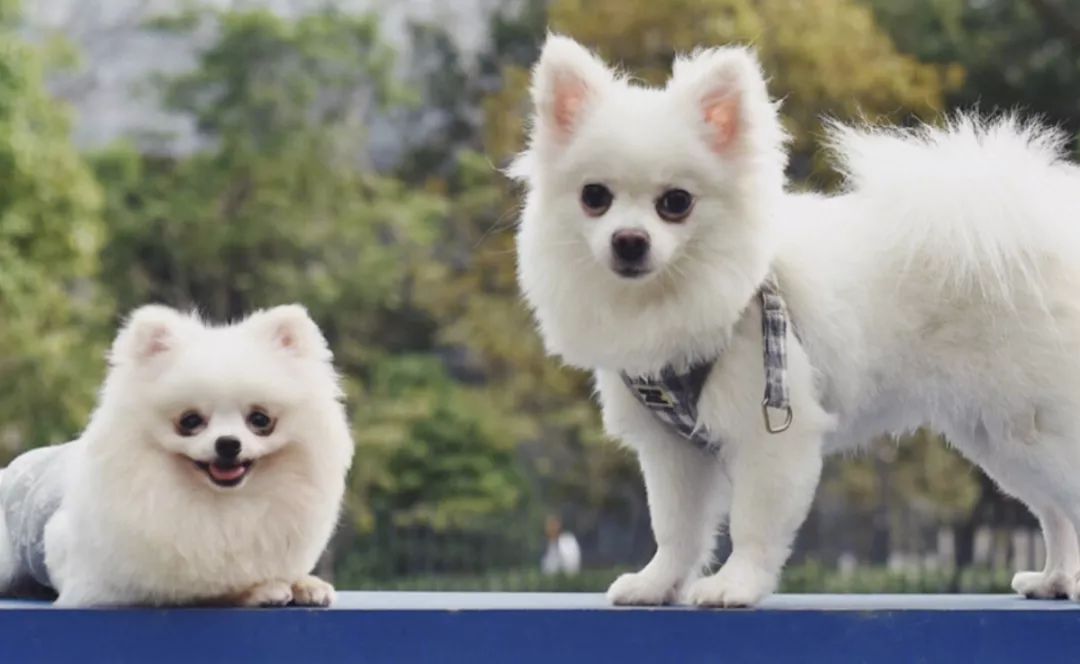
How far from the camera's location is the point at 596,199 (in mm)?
3178

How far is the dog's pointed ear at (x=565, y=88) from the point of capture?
327 centimetres

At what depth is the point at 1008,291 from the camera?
3.38 m

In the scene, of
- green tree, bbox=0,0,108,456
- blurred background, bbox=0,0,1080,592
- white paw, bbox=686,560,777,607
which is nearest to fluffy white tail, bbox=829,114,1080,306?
white paw, bbox=686,560,777,607

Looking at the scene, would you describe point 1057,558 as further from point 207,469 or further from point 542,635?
point 207,469

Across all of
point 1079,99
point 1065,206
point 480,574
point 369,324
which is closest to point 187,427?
point 1065,206

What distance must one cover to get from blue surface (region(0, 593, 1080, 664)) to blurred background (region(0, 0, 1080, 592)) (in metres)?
8.97

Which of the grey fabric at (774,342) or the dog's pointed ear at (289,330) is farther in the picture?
the dog's pointed ear at (289,330)

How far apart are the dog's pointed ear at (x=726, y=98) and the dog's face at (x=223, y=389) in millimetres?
936

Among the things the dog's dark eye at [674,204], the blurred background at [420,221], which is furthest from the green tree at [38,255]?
the dog's dark eye at [674,204]

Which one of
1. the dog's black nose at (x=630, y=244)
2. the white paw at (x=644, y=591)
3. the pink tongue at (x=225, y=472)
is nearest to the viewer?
the dog's black nose at (x=630, y=244)

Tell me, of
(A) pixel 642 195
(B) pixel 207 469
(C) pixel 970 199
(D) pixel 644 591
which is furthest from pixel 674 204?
(B) pixel 207 469

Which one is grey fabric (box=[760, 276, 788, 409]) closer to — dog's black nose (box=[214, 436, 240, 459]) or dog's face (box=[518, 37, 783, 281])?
dog's face (box=[518, 37, 783, 281])

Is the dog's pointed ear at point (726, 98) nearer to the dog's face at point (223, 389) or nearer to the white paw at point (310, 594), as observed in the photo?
the dog's face at point (223, 389)

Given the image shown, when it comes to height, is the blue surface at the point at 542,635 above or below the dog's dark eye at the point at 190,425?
below
